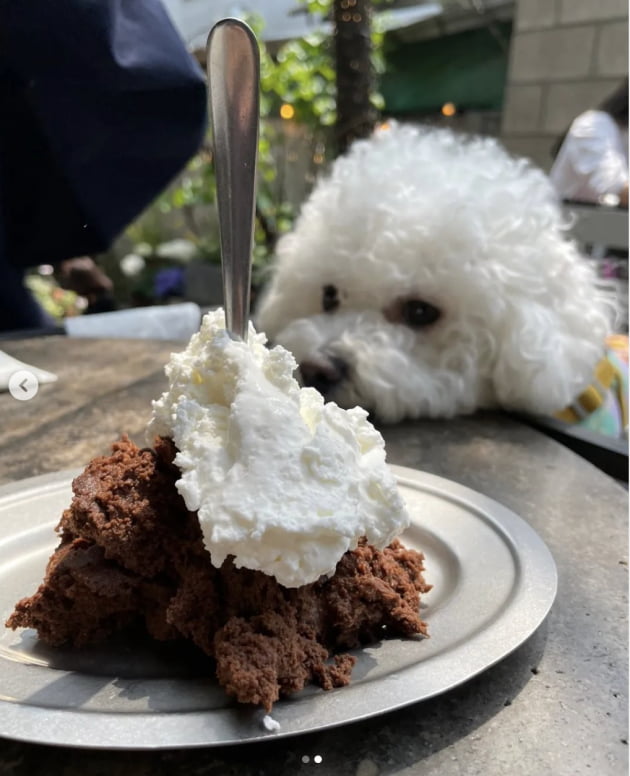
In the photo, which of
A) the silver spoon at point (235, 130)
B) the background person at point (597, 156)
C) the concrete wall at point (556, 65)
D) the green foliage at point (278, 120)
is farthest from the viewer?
the green foliage at point (278, 120)

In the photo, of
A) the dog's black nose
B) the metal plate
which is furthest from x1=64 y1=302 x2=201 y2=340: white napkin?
the metal plate

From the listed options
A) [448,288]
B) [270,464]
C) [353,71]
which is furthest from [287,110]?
[270,464]

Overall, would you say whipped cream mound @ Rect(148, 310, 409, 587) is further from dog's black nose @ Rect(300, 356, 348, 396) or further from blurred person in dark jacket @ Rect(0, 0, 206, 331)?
blurred person in dark jacket @ Rect(0, 0, 206, 331)

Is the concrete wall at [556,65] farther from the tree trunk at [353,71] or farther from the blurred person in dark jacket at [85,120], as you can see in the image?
the blurred person in dark jacket at [85,120]

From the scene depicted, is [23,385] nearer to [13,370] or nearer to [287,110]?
[13,370]

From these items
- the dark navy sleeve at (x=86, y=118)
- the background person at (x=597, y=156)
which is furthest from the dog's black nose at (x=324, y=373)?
the background person at (x=597, y=156)

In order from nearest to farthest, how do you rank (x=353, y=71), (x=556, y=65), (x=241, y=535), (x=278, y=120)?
(x=241, y=535) → (x=353, y=71) → (x=556, y=65) → (x=278, y=120)

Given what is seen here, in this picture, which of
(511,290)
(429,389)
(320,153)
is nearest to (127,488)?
(429,389)
